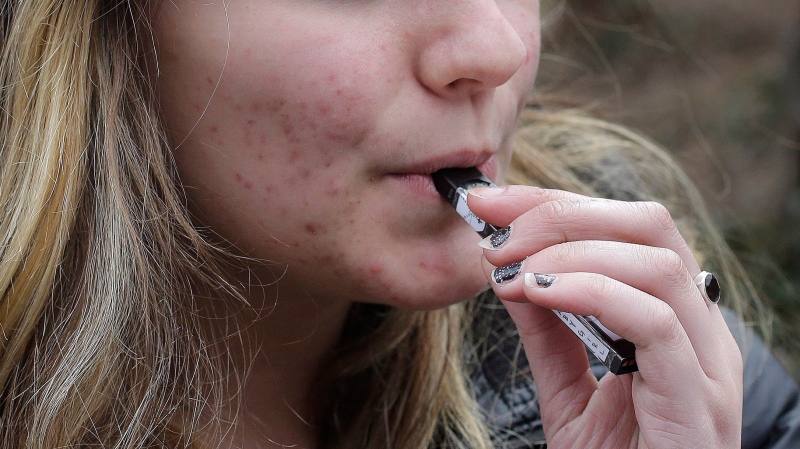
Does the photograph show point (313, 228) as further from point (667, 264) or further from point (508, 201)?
point (667, 264)

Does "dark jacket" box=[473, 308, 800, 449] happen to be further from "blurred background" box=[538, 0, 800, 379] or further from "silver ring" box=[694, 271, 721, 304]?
"blurred background" box=[538, 0, 800, 379]

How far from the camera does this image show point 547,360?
4.39ft

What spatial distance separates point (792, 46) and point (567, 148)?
210cm

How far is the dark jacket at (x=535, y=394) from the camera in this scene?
165cm

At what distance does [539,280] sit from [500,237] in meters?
0.10

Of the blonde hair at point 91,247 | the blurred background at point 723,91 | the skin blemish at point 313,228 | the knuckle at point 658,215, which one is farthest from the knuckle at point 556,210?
the blurred background at point 723,91

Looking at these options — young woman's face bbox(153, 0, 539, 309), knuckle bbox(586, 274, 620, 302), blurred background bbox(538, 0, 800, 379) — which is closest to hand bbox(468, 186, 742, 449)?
knuckle bbox(586, 274, 620, 302)

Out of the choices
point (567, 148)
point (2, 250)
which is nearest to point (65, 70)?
point (2, 250)

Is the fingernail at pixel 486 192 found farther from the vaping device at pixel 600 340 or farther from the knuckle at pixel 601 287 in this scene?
the knuckle at pixel 601 287

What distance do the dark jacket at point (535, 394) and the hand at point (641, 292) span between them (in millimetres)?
447

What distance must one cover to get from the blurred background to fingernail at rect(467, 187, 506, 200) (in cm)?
174

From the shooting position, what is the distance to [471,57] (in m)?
1.18

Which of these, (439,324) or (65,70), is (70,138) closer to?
(65,70)

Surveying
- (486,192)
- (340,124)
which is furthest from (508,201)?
(340,124)
